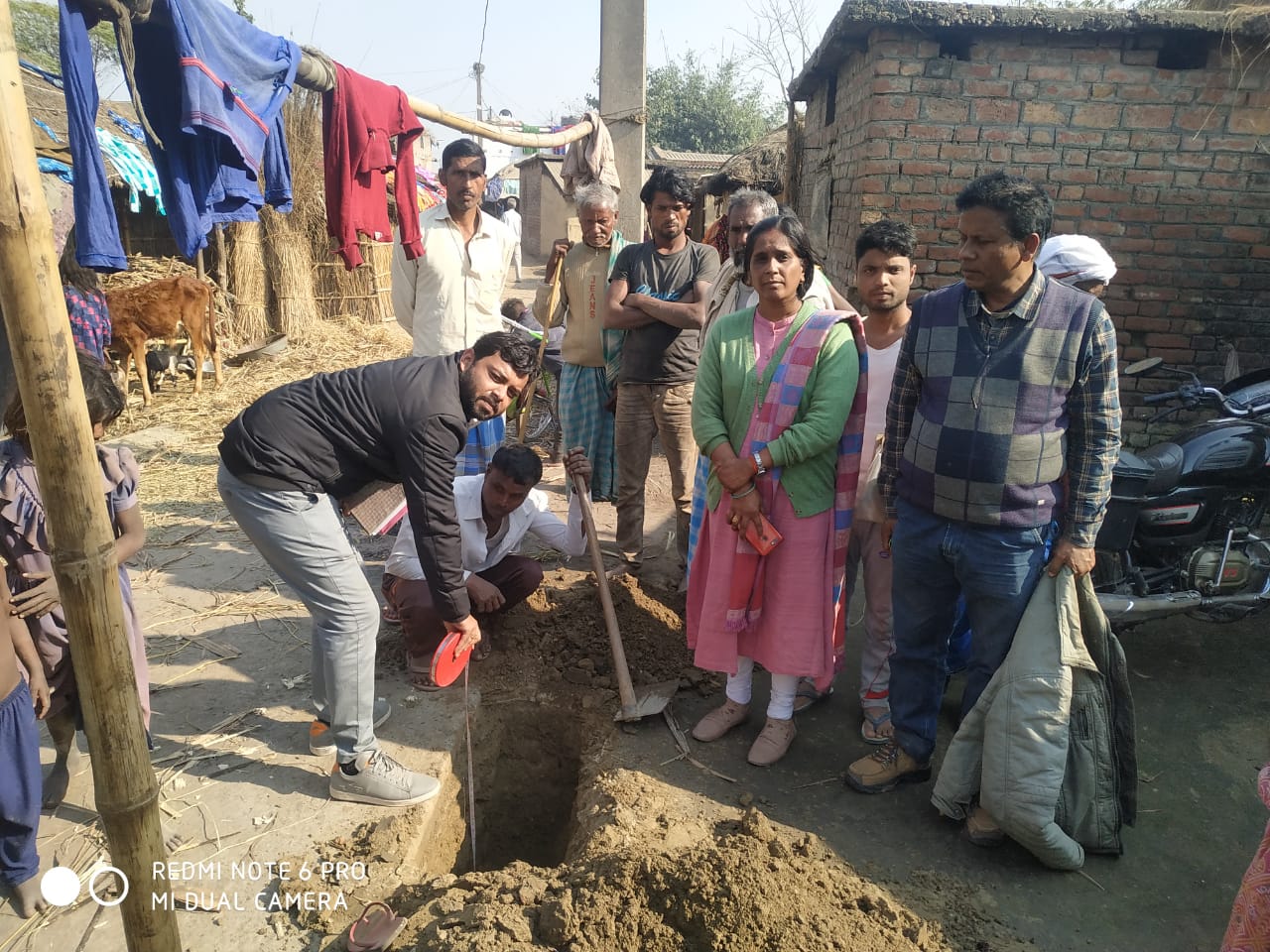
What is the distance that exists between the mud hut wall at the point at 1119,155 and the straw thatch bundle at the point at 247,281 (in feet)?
28.1

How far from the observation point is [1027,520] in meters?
2.46

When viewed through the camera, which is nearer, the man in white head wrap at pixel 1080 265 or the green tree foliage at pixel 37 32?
the man in white head wrap at pixel 1080 265

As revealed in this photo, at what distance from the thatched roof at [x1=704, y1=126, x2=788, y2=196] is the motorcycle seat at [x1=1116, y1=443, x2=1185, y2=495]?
24.9ft

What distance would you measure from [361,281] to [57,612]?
409 inches

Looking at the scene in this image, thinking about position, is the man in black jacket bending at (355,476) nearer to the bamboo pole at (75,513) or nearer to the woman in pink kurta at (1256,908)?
the bamboo pole at (75,513)

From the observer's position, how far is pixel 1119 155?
4.68 meters

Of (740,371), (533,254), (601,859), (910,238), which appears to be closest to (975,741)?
(601,859)

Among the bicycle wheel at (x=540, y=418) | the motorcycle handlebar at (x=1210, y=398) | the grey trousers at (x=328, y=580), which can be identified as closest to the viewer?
the grey trousers at (x=328, y=580)

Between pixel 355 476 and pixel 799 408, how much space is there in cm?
157

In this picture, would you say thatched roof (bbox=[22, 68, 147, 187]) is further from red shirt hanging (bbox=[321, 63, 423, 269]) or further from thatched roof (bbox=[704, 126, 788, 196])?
thatched roof (bbox=[704, 126, 788, 196])

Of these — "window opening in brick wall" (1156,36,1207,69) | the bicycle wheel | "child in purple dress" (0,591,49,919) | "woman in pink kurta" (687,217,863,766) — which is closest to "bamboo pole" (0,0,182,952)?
"child in purple dress" (0,591,49,919)

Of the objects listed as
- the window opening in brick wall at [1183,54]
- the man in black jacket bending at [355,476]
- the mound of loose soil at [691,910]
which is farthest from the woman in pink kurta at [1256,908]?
the window opening in brick wall at [1183,54]

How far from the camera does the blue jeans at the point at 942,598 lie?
8.23 feet

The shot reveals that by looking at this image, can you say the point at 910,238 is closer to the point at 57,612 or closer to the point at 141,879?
the point at 141,879
